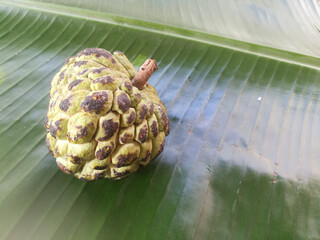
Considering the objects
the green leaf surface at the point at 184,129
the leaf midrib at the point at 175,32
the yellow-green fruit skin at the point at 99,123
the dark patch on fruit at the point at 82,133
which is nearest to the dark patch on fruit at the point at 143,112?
the yellow-green fruit skin at the point at 99,123

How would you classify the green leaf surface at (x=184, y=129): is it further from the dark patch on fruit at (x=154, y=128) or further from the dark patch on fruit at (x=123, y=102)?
the dark patch on fruit at (x=123, y=102)

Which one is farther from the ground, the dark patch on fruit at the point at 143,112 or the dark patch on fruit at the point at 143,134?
the dark patch on fruit at the point at 143,112

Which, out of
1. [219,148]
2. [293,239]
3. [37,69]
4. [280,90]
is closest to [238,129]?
[219,148]

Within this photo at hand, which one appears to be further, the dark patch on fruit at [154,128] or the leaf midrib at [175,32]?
the leaf midrib at [175,32]

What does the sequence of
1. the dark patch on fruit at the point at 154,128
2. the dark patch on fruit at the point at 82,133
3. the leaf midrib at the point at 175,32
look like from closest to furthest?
the dark patch on fruit at the point at 82,133
the dark patch on fruit at the point at 154,128
the leaf midrib at the point at 175,32

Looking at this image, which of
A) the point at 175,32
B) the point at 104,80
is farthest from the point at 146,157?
the point at 175,32

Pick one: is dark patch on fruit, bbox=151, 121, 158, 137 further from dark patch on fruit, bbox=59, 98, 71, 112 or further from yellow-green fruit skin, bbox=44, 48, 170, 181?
dark patch on fruit, bbox=59, 98, 71, 112

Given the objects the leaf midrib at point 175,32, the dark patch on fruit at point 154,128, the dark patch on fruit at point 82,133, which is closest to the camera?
the dark patch on fruit at point 82,133

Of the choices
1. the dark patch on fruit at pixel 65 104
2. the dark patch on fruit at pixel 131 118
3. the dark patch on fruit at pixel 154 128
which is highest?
the dark patch on fruit at pixel 65 104

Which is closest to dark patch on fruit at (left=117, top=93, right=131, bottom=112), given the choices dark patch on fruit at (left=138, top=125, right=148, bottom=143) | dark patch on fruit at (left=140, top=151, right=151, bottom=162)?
dark patch on fruit at (left=138, top=125, right=148, bottom=143)
